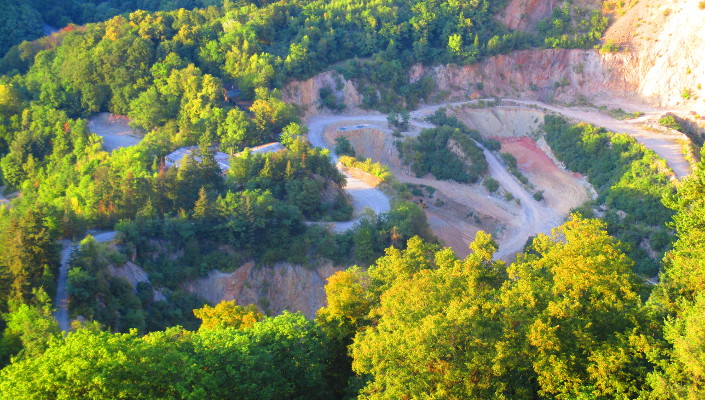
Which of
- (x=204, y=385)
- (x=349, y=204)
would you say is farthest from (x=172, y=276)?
(x=204, y=385)

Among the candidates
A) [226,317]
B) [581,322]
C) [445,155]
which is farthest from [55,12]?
[581,322]

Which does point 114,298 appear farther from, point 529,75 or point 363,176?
point 529,75

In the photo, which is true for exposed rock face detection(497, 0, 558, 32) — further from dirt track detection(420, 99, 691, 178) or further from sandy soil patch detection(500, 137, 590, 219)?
sandy soil patch detection(500, 137, 590, 219)

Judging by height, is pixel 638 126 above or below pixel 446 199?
above

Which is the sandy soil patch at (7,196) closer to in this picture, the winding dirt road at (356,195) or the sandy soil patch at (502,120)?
the winding dirt road at (356,195)

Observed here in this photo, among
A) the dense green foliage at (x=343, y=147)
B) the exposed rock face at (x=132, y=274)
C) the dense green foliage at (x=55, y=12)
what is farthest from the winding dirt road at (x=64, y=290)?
the dense green foliage at (x=55, y=12)

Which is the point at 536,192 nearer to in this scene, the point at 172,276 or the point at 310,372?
the point at 172,276

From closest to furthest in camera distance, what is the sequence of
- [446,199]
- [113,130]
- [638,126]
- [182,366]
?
[182,366] → [113,130] → [446,199] → [638,126]
